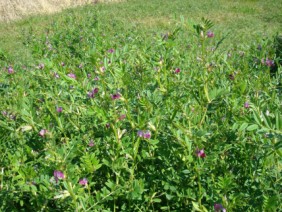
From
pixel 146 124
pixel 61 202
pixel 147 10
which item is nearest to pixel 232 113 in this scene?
pixel 146 124

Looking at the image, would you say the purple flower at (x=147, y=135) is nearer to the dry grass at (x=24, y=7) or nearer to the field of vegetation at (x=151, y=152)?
the field of vegetation at (x=151, y=152)

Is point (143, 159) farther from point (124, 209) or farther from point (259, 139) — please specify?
point (259, 139)

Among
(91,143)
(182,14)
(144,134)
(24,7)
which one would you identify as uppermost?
(24,7)

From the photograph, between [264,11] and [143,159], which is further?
[264,11]

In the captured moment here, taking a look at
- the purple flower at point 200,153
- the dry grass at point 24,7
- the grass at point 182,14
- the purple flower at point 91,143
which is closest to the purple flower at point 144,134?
the purple flower at point 200,153

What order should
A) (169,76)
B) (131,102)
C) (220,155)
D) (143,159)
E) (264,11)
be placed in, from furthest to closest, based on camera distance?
(264,11), (169,76), (131,102), (143,159), (220,155)

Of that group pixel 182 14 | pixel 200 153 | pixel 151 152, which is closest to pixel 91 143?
pixel 151 152

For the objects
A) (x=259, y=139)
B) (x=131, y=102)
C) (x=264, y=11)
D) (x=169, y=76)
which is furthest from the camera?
(x=264, y=11)

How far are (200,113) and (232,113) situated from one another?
171 millimetres

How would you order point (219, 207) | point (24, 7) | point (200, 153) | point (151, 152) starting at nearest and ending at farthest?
point (219, 207), point (200, 153), point (151, 152), point (24, 7)

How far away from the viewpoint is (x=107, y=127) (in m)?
1.92

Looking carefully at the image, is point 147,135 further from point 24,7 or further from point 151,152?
point 24,7

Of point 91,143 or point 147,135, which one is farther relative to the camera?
point 91,143

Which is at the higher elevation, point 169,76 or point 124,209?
point 169,76
